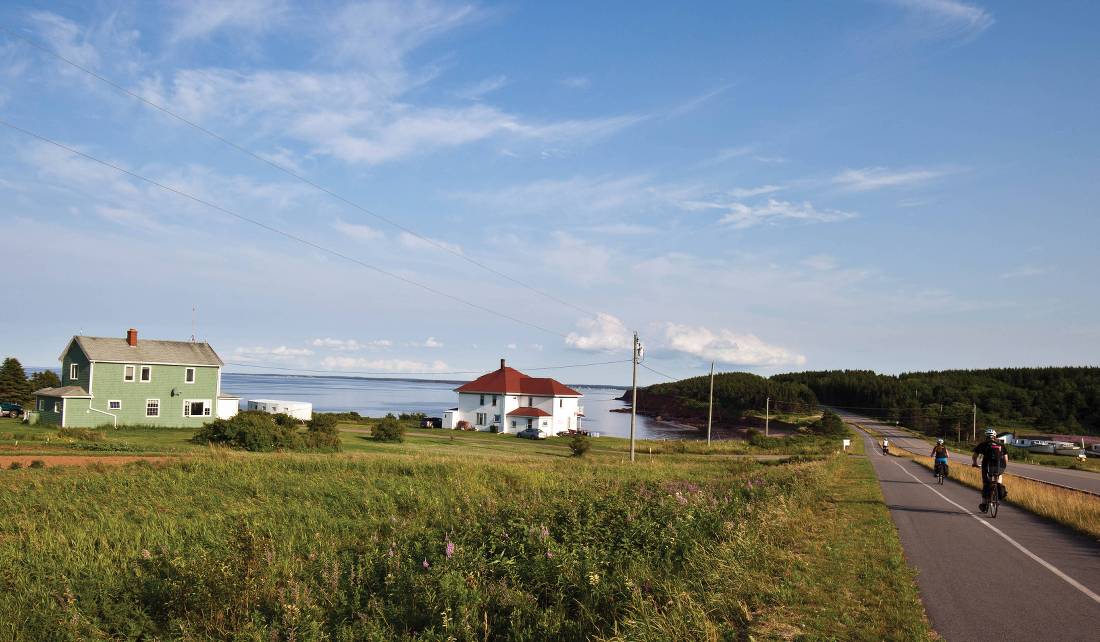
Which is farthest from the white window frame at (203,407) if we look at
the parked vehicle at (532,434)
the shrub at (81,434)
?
the parked vehicle at (532,434)

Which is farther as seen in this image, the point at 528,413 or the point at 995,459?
the point at 528,413

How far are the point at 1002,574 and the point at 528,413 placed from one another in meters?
62.4

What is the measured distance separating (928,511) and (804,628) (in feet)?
41.3

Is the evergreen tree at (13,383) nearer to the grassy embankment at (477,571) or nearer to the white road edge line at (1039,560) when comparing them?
the grassy embankment at (477,571)

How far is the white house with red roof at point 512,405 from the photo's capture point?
2808 inches

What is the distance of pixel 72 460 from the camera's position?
2516 centimetres

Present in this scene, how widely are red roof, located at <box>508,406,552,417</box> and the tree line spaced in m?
55.0

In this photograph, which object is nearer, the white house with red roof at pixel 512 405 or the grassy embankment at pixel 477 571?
the grassy embankment at pixel 477 571

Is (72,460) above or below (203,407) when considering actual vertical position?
below

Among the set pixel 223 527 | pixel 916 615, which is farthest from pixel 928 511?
pixel 223 527

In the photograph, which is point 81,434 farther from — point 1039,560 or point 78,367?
point 1039,560

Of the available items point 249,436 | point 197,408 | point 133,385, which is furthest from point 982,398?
point 133,385

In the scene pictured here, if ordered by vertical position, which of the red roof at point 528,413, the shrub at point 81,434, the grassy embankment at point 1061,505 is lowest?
the red roof at point 528,413

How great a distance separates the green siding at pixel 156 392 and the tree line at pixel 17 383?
39836 millimetres
